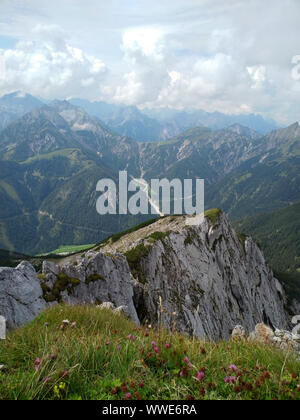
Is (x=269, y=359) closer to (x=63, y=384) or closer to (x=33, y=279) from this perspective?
(x=63, y=384)

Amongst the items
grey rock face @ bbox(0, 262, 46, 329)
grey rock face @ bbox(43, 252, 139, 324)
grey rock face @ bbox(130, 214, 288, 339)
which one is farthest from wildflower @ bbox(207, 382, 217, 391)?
grey rock face @ bbox(130, 214, 288, 339)

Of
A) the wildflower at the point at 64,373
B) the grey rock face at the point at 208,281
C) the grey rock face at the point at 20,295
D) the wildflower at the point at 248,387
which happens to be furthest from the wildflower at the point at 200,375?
the grey rock face at the point at 208,281

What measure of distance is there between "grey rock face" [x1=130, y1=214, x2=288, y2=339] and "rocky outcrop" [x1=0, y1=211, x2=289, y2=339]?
0.14 meters

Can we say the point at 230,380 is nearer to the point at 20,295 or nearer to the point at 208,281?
the point at 20,295

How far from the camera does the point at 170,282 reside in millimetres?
45406

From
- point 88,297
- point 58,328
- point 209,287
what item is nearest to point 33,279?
point 88,297

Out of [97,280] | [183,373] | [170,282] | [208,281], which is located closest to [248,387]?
[183,373]

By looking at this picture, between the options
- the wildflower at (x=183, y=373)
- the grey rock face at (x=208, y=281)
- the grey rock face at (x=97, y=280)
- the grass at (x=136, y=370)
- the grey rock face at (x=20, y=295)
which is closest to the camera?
the grass at (x=136, y=370)

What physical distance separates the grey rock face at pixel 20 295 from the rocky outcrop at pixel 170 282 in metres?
0.05

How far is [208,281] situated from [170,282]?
1467 centimetres

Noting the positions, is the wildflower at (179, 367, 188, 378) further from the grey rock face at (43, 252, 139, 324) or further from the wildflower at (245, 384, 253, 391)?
the grey rock face at (43, 252, 139, 324)

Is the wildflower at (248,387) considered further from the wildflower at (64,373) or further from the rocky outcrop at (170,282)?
the wildflower at (64,373)

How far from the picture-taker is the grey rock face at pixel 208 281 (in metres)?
40.3

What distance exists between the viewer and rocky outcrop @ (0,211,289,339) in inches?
699
